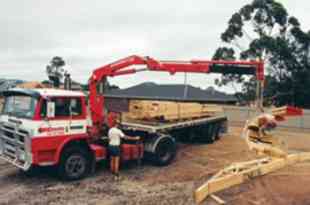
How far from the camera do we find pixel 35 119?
26.7ft

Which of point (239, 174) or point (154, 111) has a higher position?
point (154, 111)

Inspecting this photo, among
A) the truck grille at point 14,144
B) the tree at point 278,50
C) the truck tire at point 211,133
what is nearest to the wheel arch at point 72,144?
the truck grille at point 14,144

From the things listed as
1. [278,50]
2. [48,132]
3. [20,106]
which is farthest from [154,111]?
[278,50]

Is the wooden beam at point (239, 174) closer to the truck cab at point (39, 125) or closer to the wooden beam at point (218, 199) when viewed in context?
the wooden beam at point (218, 199)

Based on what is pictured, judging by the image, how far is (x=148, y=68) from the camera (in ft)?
34.4

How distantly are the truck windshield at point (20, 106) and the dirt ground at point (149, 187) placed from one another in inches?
73.1

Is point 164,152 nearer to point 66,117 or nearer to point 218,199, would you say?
point 66,117

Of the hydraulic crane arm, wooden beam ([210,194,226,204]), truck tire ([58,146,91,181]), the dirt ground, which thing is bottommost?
the dirt ground

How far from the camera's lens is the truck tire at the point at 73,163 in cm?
862

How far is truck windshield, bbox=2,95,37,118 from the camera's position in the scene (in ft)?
27.3

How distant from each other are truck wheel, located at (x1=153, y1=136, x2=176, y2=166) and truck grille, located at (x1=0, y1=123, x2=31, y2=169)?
406cm

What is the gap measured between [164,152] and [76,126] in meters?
3.31

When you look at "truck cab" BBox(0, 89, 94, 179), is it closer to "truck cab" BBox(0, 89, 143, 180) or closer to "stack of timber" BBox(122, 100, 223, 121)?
"truck cab" BBox(0, 89, 143, 180)

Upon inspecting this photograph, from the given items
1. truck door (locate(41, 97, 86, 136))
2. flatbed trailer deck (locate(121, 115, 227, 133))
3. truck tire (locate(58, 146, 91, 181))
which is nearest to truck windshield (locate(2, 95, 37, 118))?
truck door (locate(41, 97, 86, 136))
